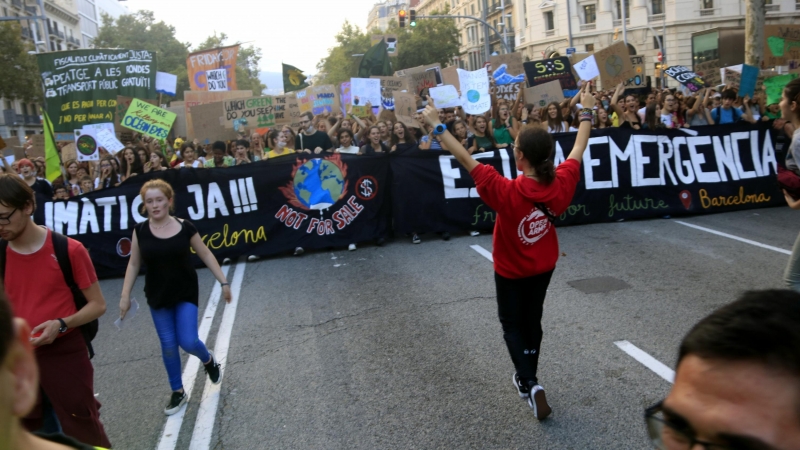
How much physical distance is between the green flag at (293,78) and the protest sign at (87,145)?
26.5 feet

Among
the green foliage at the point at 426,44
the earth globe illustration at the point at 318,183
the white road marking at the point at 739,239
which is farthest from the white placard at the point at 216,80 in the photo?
the green foliage at the point at 426,44

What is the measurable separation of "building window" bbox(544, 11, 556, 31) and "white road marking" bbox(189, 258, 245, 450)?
200 ft

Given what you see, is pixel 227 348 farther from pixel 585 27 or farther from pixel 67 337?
pixel 585 27

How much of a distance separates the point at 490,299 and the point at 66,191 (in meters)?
7.61

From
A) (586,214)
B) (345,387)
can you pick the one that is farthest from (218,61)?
(345,387)

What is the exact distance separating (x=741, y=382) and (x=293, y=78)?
19.5m

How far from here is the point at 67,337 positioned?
3.43 metres

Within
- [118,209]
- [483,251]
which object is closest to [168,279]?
[483,251]

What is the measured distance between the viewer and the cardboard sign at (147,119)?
12015 millimetres

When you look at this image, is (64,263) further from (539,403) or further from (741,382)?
(741,382)

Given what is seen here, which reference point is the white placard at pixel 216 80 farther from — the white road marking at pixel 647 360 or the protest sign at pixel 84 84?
the white road marking at pixel 647 360

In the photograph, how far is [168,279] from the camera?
4852mm

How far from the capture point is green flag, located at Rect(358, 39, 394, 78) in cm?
1973

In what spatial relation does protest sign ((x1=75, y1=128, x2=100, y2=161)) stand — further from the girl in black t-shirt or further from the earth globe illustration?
the girl in black t-shirt
